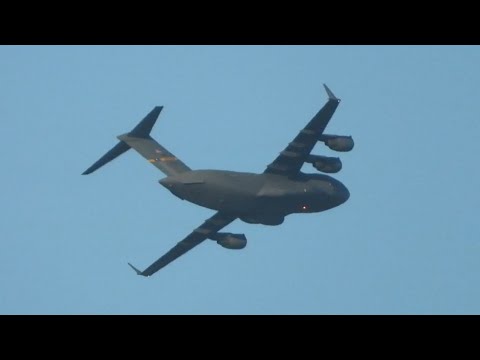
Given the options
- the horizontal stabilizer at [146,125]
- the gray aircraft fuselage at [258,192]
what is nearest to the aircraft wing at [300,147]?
the gray aircraft fuselage at [258,192]

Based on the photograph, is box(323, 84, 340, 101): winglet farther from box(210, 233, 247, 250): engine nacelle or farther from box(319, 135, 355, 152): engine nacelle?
box(210, 233, 247, 250): engine nacelle

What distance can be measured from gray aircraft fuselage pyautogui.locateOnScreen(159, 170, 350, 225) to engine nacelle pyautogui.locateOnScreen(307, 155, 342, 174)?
0.32 m

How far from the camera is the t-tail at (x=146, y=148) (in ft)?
196

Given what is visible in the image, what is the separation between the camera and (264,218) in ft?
194

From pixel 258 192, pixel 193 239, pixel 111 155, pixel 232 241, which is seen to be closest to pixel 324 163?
pixel 258 192

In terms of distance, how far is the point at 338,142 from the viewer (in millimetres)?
57750

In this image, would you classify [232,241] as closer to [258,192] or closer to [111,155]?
[258,192]

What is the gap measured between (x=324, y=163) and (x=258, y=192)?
294 cm

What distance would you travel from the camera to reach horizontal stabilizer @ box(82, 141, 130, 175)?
59812 mm

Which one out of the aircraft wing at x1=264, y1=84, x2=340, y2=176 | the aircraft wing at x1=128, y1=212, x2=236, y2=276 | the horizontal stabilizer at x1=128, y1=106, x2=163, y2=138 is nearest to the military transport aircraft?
the aircraft wing at x1=264, y1=84, x2=340, y2=176

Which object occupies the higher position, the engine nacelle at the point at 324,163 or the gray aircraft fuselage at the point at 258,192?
the engine nacelle at the point at 324,163

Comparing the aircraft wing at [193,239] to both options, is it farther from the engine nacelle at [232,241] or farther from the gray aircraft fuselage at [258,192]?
the gray aircraft fuselage at [258,192]

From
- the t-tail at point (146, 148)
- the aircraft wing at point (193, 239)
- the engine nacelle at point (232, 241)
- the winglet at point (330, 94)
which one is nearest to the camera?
Result: the winglet at point (330, 94)

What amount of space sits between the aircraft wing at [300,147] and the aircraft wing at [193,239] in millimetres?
3747
